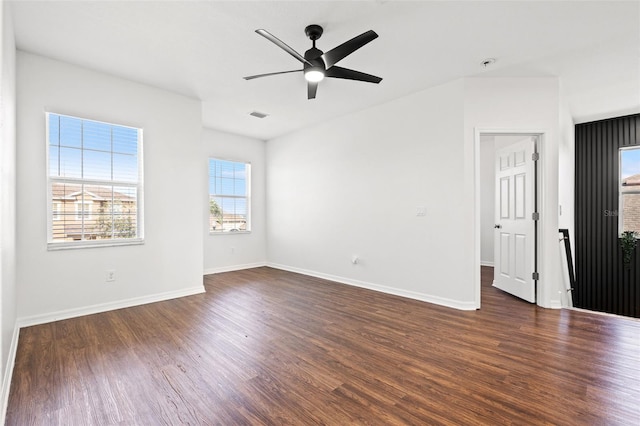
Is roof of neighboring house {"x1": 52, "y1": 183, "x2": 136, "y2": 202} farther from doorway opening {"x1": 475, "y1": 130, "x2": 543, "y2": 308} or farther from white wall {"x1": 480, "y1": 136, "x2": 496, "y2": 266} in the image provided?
white wall {"x1": 480, "y1": 136, "x2": 496, "y2": 266}

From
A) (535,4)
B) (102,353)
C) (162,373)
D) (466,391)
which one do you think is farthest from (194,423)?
(535,4)

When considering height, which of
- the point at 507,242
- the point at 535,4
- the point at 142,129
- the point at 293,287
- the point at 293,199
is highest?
the point at 535,4

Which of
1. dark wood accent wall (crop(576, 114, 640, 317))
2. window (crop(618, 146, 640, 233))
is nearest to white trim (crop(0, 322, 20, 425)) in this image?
dark wood accent wall (crop(576, 114, 640, 317))

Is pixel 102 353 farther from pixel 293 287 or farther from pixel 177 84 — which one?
pixel 177 84

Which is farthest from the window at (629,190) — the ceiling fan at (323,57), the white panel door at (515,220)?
the ceiling fan at (323,57)

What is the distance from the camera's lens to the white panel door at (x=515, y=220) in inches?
150

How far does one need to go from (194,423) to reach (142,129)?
3653 millimetres

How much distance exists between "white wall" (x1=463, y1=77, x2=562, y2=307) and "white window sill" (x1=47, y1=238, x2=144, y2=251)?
4.33 meters

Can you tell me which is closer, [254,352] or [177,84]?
[254,352]

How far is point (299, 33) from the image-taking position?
2752 millimetres

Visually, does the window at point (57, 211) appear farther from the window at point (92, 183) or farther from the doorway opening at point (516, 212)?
the doorway opening at point (516, 212)

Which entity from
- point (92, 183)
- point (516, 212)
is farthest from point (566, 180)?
point (92, 183)

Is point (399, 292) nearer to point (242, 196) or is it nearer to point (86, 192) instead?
point (242, 196)

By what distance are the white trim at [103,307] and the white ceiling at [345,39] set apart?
2864mm
